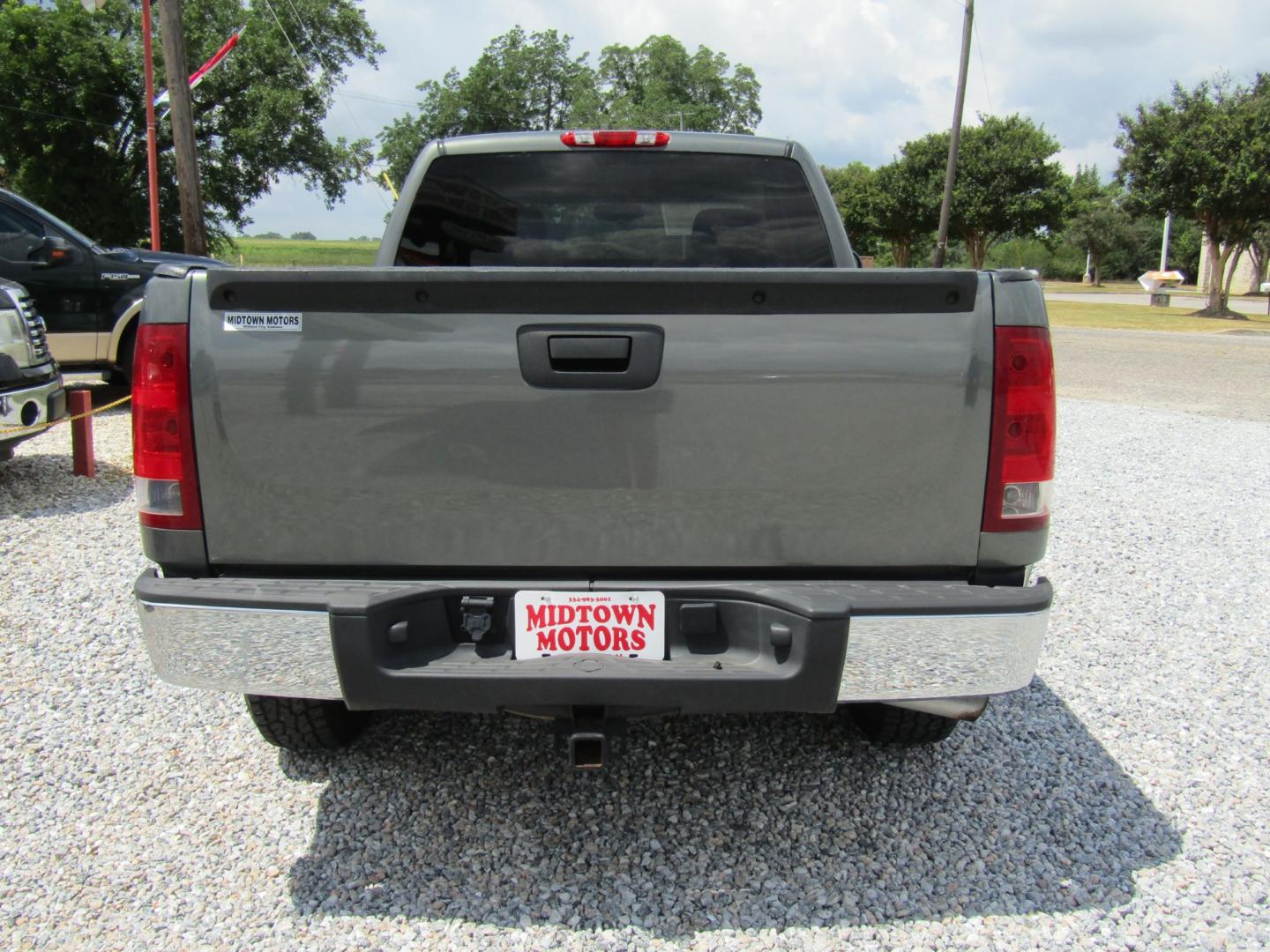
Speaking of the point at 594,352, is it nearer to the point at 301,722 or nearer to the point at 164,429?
the point at 164,429

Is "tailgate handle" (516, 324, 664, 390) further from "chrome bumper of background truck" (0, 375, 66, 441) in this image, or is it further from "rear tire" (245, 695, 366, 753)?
"chrome bumper of background truck" (0, 375, 66, 441)

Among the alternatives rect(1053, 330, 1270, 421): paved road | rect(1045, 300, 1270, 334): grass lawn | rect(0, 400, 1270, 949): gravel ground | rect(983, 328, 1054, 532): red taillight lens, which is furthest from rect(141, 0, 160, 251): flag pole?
rect(1045, 300, 1270, 334): grass lawn

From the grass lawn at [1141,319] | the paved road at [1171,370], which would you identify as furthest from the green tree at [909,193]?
the paved road at [1171,370]

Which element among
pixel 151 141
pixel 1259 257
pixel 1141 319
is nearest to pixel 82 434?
pixel 151 141

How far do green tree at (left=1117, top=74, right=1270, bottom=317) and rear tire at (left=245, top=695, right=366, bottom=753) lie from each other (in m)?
31.7

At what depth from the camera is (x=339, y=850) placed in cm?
259

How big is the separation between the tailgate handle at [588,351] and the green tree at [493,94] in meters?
65.9

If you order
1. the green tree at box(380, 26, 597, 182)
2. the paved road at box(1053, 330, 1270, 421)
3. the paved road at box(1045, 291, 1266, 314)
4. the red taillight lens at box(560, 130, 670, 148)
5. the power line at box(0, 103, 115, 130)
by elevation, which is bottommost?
the paved road at box(1053, 330, 1270, 421)

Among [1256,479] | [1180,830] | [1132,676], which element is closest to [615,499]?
[1180,830]

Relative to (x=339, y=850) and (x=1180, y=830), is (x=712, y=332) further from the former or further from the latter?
(x=1180, y=830)

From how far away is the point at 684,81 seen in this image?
71.8m

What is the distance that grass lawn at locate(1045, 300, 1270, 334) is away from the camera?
2545 centimetres

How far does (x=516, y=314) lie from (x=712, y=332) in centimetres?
45

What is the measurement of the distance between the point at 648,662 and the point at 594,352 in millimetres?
729
